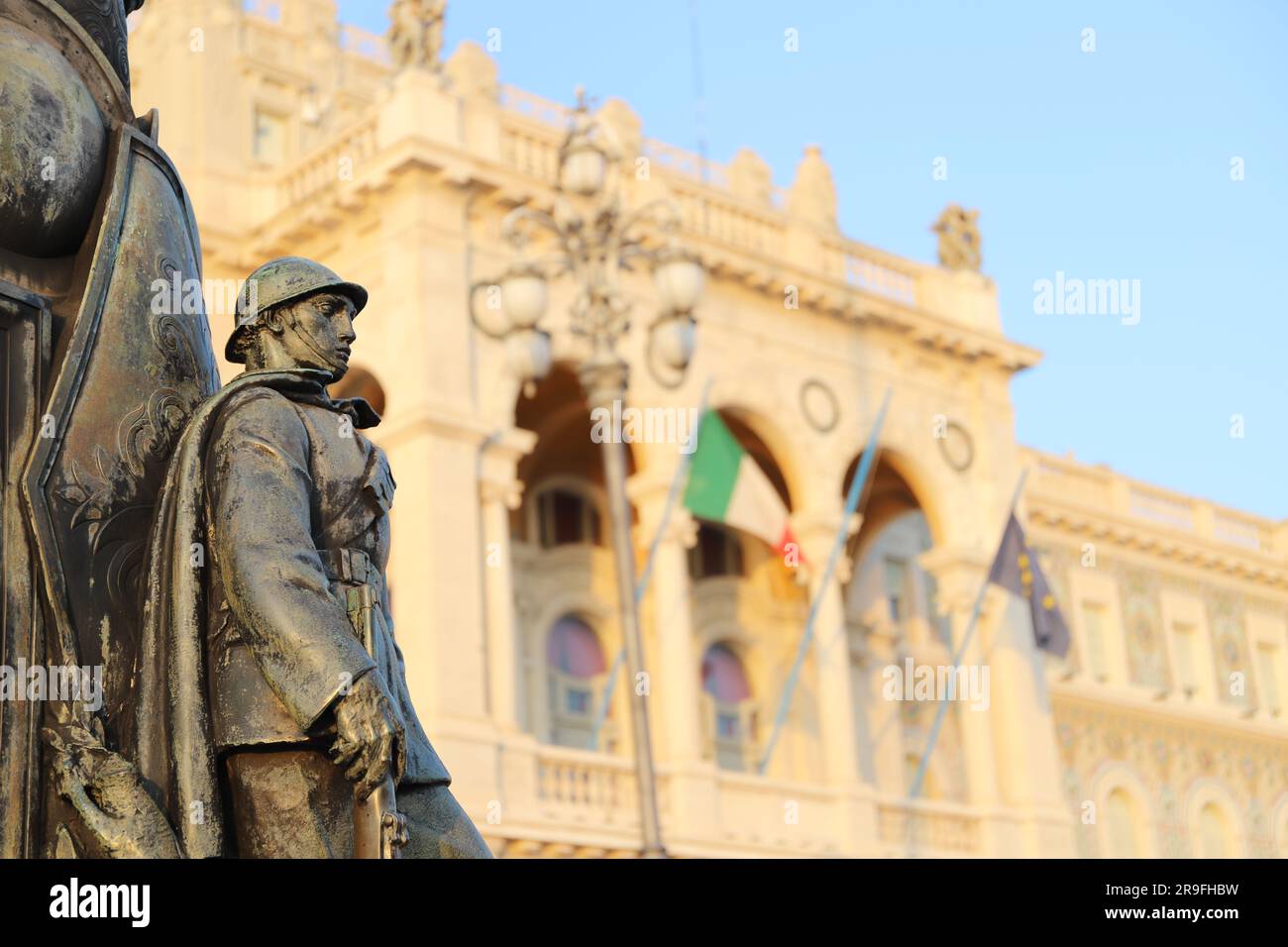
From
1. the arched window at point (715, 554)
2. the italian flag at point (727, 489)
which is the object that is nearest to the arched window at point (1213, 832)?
the arched window at point (715, 554)

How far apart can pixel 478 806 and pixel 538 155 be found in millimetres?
7606

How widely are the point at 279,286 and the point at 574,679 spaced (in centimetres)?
2375

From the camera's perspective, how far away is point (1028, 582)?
24.8 meters

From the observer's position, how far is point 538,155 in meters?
22.7

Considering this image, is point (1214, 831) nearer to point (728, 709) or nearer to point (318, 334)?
point (728, 709)

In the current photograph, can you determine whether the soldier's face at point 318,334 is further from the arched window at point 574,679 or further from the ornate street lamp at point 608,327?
the arched window at point 574,679

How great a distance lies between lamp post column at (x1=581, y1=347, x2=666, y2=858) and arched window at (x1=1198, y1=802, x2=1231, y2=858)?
2500 centimetres

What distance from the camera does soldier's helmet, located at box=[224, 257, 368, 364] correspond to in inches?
141

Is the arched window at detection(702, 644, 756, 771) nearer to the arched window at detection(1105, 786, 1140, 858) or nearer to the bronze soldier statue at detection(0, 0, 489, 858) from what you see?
the arched window at detection(1105, 786, 1140, 858)

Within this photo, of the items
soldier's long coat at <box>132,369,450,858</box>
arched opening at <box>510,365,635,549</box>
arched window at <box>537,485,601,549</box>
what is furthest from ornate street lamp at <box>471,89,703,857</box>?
arched window at <box>537,485,601,549</box>

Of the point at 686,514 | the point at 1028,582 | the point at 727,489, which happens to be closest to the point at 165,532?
the point at 727,489

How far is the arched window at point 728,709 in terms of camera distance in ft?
92.5
